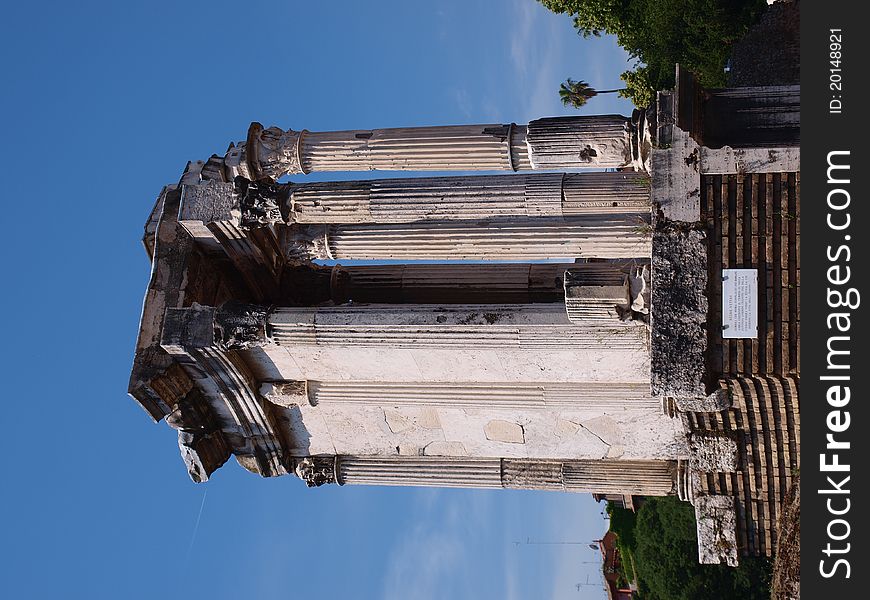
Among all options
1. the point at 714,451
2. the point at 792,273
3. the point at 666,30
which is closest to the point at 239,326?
the point at 714,451

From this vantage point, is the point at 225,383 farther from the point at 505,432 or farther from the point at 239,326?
the point at 505,432

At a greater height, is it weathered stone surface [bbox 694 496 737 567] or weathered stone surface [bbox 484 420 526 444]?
weathered stone surface [bbox 484 420 526 444]

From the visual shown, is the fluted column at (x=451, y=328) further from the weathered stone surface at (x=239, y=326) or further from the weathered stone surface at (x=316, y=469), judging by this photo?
the weathered stone surface at (x=316, y=469)

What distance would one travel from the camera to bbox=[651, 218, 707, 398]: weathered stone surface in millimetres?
10133

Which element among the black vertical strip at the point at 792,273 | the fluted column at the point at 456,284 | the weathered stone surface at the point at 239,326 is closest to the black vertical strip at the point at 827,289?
the black vertical strip at the point at 792,273

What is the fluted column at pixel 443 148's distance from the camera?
11109mm

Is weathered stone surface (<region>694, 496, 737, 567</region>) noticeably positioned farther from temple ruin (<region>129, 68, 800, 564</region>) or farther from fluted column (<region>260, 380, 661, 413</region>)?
fluted column (<region>260, 380, 661, 413</region>)

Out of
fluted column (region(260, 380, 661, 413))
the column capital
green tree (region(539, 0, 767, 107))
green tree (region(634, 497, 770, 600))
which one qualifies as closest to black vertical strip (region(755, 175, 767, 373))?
fluted column (region(260, 380, 661, 413))

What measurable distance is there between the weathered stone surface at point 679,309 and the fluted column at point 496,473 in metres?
3.41

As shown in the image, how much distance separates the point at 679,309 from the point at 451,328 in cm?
288

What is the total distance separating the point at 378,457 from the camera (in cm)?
1383

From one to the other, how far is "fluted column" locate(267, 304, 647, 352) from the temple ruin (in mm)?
30

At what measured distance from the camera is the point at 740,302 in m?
10.0

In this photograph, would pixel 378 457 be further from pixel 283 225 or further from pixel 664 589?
pixel 664 589
